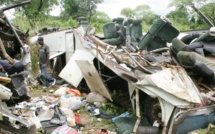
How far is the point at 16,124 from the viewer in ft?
10.0

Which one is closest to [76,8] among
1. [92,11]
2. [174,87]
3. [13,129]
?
[92,11]

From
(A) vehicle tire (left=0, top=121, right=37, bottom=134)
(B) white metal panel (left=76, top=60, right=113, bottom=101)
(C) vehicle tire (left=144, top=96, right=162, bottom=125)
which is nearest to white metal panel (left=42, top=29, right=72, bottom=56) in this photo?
(B) white metal panel (left=76, top=60, right=113, bottom=101)

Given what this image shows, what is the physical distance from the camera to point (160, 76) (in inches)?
166

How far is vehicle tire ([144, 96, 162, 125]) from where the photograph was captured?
15.0 ft

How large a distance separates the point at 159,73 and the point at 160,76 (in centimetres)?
6

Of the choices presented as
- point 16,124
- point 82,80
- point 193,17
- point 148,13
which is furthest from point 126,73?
point 148,13

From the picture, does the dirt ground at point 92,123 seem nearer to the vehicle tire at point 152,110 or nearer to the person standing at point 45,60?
the vehicle tire at point 152,110

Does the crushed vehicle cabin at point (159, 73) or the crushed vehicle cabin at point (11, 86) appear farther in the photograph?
the crushed vehicle cabin at point (159, 73)

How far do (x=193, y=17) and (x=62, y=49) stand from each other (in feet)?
84.8

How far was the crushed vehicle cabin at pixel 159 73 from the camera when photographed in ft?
13.0

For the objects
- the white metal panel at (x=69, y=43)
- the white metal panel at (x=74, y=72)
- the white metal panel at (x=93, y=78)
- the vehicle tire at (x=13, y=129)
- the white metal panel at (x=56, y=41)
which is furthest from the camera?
the white metal panel at (x=56, y=41)

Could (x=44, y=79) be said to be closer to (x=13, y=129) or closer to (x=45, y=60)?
(x=45, y=60)

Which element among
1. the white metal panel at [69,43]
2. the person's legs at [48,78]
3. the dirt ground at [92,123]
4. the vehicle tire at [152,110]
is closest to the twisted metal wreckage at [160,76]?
the vehicle tire at [152,110]

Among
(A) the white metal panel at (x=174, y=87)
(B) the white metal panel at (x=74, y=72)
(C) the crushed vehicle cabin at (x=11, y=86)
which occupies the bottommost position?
(B) the white metal panel at (x=74, y=72)
